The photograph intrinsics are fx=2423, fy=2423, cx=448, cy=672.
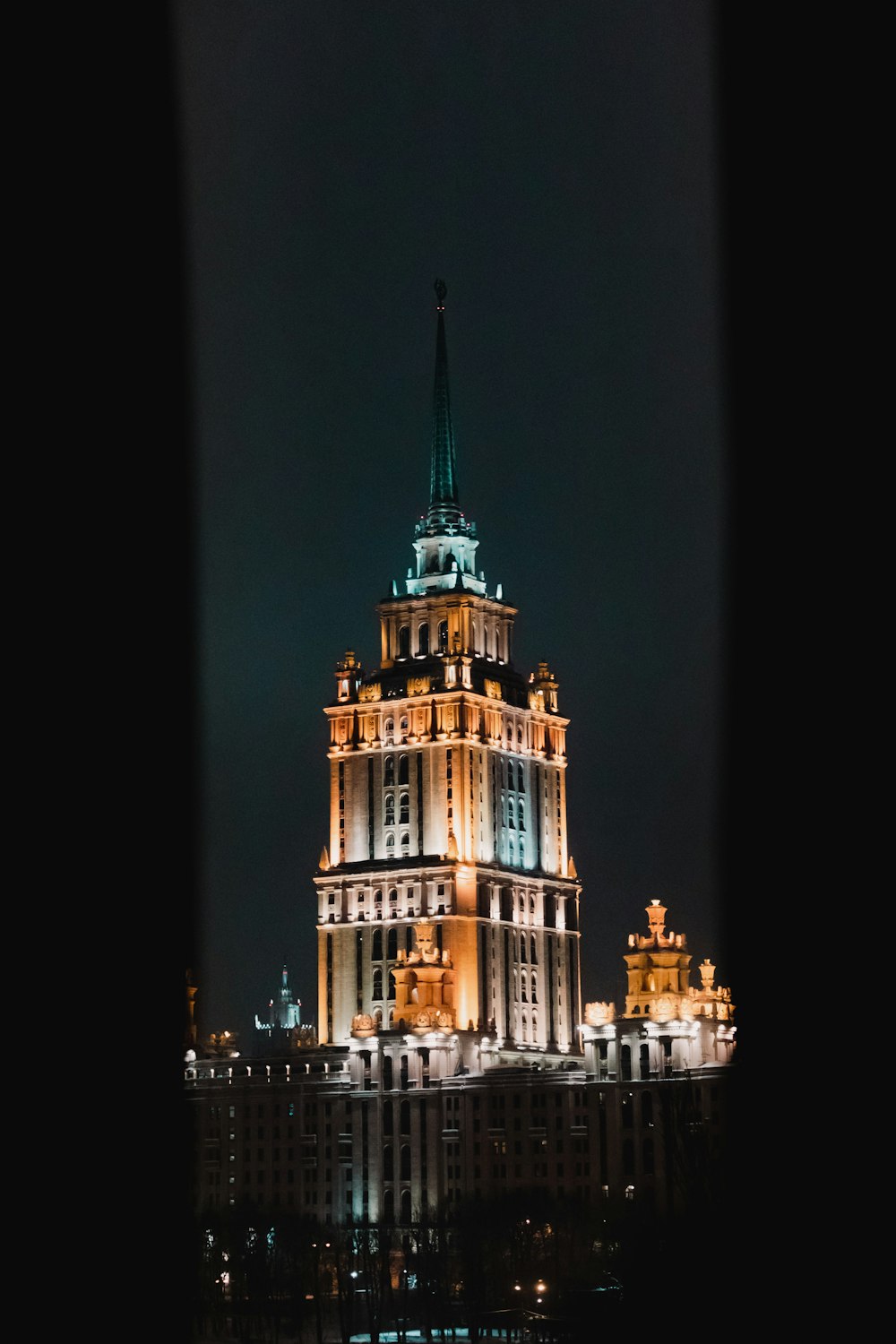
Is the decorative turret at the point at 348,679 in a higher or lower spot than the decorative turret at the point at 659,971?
higher

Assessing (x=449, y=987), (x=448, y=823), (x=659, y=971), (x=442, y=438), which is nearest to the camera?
(x=659, y=971)

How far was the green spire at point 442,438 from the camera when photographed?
4564 inches

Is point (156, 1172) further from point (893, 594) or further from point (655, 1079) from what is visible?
point (655, 1079)

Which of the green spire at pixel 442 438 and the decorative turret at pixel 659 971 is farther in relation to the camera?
the green spire at pixel 442 438

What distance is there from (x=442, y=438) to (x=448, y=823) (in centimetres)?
1962

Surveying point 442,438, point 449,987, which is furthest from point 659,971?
point 442,438

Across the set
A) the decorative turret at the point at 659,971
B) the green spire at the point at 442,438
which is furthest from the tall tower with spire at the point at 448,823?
the decorative turret at the point at 659,971

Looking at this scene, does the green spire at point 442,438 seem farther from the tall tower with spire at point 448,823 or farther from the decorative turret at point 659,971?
the decorative turret at point 659,971

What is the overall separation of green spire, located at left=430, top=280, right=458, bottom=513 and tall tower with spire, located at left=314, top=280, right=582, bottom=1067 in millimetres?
90

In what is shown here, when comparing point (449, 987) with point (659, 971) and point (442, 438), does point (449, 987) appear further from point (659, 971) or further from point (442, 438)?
point (442, 438)

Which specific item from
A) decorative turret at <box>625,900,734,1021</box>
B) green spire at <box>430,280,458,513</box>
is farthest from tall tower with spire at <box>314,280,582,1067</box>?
decorative turret at <box>625,900,734,1021</box>

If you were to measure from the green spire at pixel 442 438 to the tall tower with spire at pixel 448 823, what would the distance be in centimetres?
9

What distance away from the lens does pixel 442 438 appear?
116625 mm

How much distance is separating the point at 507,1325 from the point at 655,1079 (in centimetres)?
2118
